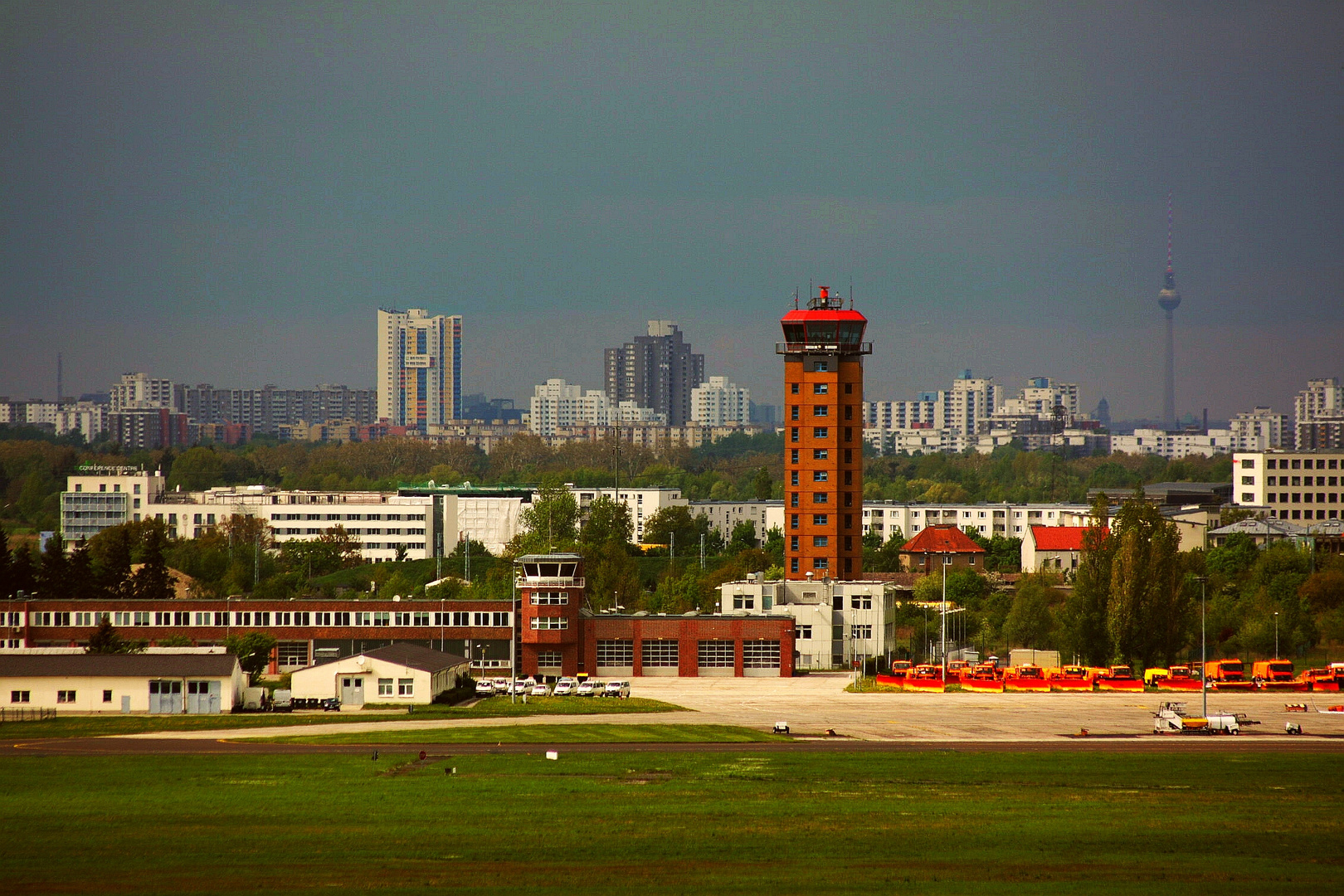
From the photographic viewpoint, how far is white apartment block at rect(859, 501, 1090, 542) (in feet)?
636

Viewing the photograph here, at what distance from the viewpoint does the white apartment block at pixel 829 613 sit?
10831 centimetres

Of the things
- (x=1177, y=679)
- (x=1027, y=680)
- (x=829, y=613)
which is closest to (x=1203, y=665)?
(x=1177, y=679)

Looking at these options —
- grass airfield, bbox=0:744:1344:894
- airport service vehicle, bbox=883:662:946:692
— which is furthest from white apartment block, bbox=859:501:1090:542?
grass airfield, bbox=0:744:1344:894

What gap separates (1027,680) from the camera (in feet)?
301

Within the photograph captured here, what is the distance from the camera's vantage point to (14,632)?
102125mm

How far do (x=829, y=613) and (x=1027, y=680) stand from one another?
19.9 meters

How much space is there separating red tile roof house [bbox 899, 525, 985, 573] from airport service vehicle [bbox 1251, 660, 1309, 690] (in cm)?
6838

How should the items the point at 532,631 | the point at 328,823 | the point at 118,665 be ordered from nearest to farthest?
the point at 328,823, the point at 118,665, the point at 532,631

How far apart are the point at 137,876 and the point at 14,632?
6640cm

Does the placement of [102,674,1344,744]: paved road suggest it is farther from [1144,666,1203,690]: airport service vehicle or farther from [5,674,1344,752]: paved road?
[1144,666,1203,690]: airport service vehicle

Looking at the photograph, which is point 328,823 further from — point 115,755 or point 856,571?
point 856,571

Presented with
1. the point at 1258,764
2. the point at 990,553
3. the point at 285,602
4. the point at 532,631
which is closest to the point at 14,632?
the point at 285,602

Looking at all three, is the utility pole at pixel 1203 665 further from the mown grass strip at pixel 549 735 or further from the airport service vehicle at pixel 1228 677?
the mown grass strip at pixel 549 735

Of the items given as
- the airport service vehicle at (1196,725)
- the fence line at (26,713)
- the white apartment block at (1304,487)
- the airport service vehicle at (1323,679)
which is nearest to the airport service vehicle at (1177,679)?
the airport service vehicle at (1323,679)
